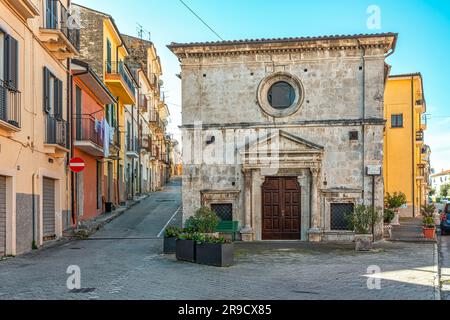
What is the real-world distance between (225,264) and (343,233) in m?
8.33

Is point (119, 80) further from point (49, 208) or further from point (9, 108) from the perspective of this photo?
point (9, 108)

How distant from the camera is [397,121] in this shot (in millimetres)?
39000

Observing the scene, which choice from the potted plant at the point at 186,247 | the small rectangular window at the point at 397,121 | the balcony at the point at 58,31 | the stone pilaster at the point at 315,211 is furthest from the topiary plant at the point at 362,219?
the small rectangular window at the point at 397,121

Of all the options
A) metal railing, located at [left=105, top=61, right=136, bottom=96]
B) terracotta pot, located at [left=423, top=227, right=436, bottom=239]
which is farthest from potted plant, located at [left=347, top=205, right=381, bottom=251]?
metal railing, located at [left=105, top=61, right=136, bottom=96]

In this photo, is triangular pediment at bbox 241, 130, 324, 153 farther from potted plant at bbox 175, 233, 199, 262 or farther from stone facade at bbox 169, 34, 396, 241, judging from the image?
potted plant at bbox 175, 233, 199, 262

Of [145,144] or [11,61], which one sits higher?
[11,61]

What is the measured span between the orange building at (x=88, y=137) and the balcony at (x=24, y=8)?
5903 millimetres

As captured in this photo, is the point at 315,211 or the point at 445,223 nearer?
the point at 315,211

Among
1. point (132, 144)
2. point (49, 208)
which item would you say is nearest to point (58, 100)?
point (49, 208)

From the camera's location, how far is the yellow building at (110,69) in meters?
29.1

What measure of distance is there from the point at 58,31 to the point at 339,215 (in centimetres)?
1167

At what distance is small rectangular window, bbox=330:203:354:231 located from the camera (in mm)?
19922

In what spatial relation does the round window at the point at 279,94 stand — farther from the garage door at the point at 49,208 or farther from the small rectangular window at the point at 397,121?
the small rectangular window at the point at 397,121
